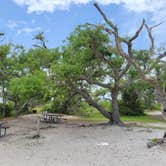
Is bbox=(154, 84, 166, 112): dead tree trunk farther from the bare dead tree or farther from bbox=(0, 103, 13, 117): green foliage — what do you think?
bbox=(0, 103, 13, 117): green foliage

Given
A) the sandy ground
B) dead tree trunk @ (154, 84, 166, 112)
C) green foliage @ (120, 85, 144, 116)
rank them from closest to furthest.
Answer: the sandy ground → dead tree trunk @ (154, 84, 166, 112) → green foliage @ (120, 85, 144, 116)

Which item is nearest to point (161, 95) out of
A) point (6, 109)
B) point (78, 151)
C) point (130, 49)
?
point (130, 49)

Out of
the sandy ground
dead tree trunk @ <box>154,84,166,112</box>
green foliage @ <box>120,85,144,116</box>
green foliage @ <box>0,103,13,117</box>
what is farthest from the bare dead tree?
green foliage @ <box>120,85,144,116</box>

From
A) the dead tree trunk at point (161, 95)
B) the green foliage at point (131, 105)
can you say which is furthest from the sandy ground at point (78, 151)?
the green foliage at point (131, 105)

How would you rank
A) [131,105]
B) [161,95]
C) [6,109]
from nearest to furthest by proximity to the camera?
1. [161,95]
2. [6,109]
3. [131,105]

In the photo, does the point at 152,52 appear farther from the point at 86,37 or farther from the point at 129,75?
the point at 129,75

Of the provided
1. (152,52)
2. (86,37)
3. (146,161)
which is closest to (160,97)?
(152,52)

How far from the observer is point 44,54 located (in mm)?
16688

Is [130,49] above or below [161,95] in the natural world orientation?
above

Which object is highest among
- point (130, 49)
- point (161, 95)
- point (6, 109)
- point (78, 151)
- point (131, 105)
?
point (130, 49)

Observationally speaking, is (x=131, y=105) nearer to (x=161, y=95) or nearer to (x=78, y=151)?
(x=161, y=95)

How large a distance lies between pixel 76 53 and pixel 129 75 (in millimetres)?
3936

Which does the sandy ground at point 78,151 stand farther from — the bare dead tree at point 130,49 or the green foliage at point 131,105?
the green foliage at point 131,105

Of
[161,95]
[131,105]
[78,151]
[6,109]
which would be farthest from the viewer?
[131,105]
